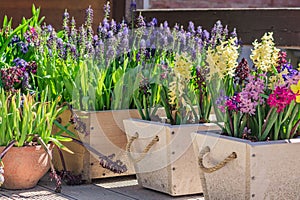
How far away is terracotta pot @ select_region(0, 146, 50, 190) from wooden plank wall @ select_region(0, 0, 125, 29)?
2.54 metres

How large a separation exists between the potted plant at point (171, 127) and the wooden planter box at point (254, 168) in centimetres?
30

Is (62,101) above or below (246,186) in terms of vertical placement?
above

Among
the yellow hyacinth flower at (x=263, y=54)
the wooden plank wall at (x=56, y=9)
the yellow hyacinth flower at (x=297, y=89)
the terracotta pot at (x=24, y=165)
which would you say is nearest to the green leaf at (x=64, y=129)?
the terracotta pot at (x=24, y=165)

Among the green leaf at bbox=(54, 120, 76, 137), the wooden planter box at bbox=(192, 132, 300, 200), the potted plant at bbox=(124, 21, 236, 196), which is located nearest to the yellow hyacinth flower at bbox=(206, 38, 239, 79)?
the potted plant at bbox=(124, 21, 236, 196)

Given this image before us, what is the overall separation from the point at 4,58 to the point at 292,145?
199cm

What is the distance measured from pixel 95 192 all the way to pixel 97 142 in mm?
307

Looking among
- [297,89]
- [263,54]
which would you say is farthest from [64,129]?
[297,89]

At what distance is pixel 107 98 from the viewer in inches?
170

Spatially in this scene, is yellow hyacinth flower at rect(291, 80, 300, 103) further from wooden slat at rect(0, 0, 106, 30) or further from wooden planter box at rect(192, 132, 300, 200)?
wooden slat at rect(0, 0, 106, 30)

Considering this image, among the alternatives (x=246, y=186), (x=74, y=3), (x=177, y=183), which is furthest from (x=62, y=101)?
(x=74, y=3)

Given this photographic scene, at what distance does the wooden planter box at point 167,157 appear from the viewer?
3.89 m

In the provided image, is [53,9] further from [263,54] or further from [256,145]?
[256,145]

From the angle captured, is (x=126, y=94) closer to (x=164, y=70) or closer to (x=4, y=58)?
(x=164, y=70)

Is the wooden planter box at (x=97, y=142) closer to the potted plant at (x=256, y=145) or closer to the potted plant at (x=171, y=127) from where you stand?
the potted plant at (x=171, y=127)
